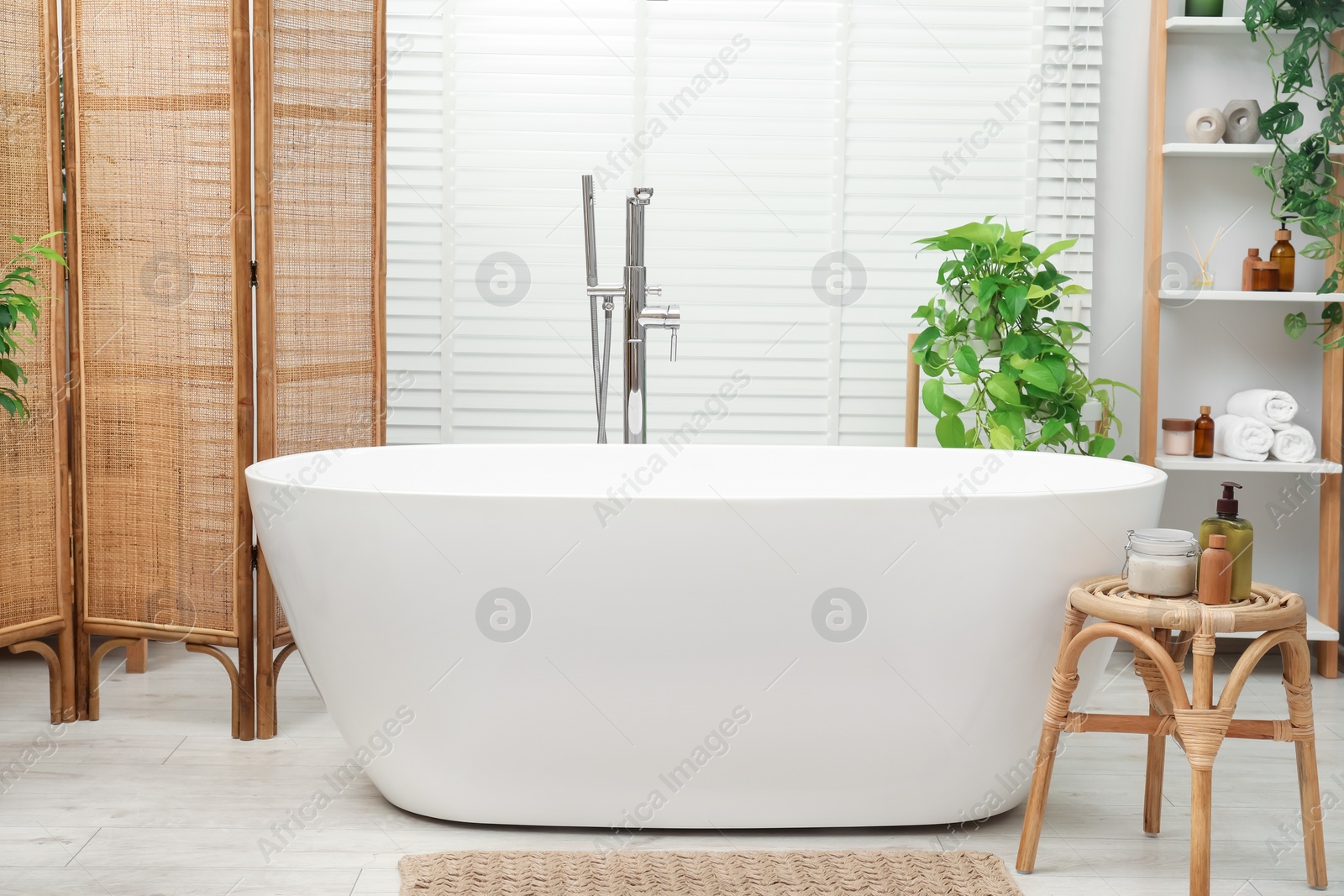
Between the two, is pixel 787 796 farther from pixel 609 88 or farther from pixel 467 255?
pixel 609 88

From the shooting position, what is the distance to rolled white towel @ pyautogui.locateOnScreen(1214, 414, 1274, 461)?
9.93 ft

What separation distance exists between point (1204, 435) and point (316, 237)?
2325mm

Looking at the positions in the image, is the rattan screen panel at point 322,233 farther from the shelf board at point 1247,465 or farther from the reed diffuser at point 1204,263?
the reed diffuser at point 1204,263

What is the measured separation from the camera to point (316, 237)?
262 cm

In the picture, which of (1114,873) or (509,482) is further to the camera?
(509,482)

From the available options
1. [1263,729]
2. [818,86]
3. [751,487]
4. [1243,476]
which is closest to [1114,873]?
[1263,729]

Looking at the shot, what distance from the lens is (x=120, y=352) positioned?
2555 mm

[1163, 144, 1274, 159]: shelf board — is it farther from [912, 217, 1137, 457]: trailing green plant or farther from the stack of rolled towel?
the stack of rolled towel

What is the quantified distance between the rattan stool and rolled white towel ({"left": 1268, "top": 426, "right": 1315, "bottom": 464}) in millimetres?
1297

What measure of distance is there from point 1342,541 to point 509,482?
94.4 inches

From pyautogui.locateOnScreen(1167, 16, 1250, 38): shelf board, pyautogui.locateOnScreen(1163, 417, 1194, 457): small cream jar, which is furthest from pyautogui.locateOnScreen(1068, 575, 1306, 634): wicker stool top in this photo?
pyautogui.locateOnScreen(1167, 16, 1250, 38): shelf board

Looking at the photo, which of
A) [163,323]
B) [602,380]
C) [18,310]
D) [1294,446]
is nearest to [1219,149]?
[1294,446]

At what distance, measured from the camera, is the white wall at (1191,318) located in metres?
3.28

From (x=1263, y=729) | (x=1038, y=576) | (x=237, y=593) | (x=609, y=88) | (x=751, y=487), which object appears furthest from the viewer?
(x=609, y=88)
